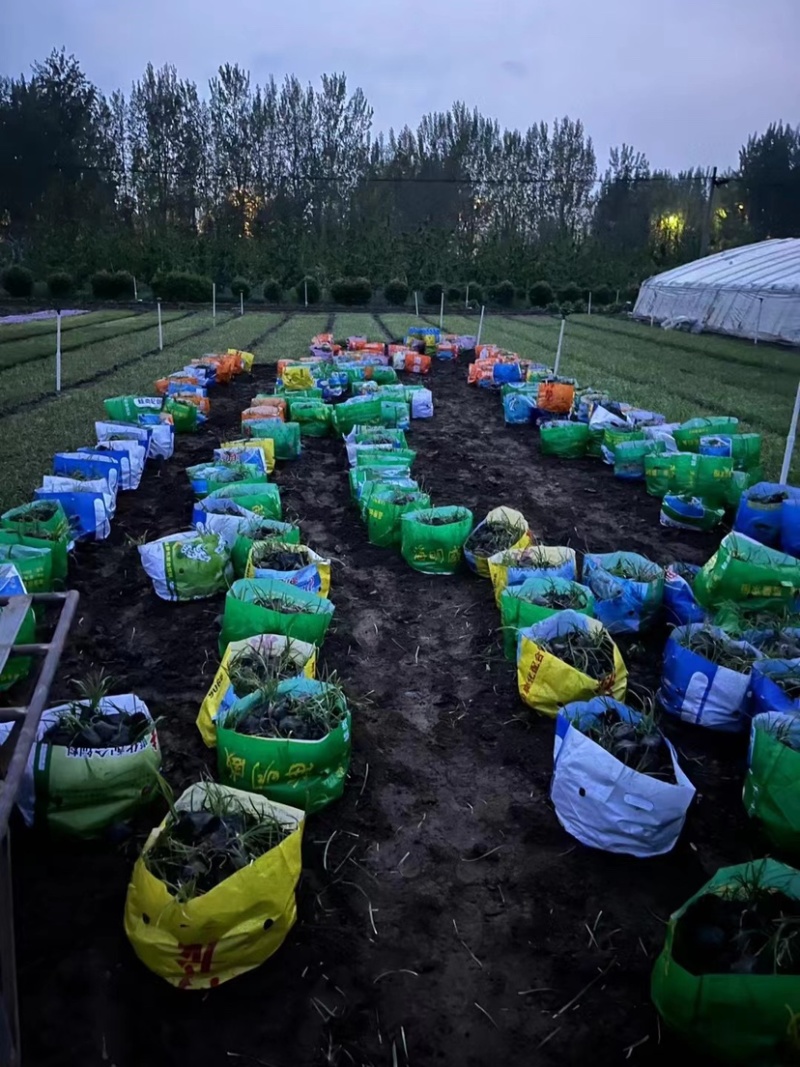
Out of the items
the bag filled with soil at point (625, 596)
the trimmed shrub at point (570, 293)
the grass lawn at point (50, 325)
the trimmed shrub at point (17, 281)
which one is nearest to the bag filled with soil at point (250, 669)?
the bag filled with soil at point (625, 596)

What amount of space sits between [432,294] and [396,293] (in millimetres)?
1872

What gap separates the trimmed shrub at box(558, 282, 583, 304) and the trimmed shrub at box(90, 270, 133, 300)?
1662 cm

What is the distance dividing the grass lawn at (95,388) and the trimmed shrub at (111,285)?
7263mm

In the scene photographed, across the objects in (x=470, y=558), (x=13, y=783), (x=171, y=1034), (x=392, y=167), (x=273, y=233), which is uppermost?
(x=392, y=167)

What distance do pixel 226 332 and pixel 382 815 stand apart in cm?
1720

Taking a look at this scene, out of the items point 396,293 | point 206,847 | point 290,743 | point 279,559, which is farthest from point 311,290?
point 206,847

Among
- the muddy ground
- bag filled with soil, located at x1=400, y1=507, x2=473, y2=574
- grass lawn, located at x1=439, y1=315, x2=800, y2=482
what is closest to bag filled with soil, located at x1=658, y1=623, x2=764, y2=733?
the muddy ground

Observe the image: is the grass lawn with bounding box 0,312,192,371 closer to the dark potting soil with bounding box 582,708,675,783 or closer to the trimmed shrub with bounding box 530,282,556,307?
the dark potting soil with bounding box 582,708,675,783

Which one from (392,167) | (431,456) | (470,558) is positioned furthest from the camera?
(392,167)

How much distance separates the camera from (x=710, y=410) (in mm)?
10422

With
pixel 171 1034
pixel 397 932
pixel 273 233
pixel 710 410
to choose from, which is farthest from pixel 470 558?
pixel 273 233

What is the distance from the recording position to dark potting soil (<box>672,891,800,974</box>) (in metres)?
2.00

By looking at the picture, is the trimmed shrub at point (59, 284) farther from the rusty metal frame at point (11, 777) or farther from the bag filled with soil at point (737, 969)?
the bag filled with soil at point (737, 969)

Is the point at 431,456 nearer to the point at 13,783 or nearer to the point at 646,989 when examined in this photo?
the point at 646,989
